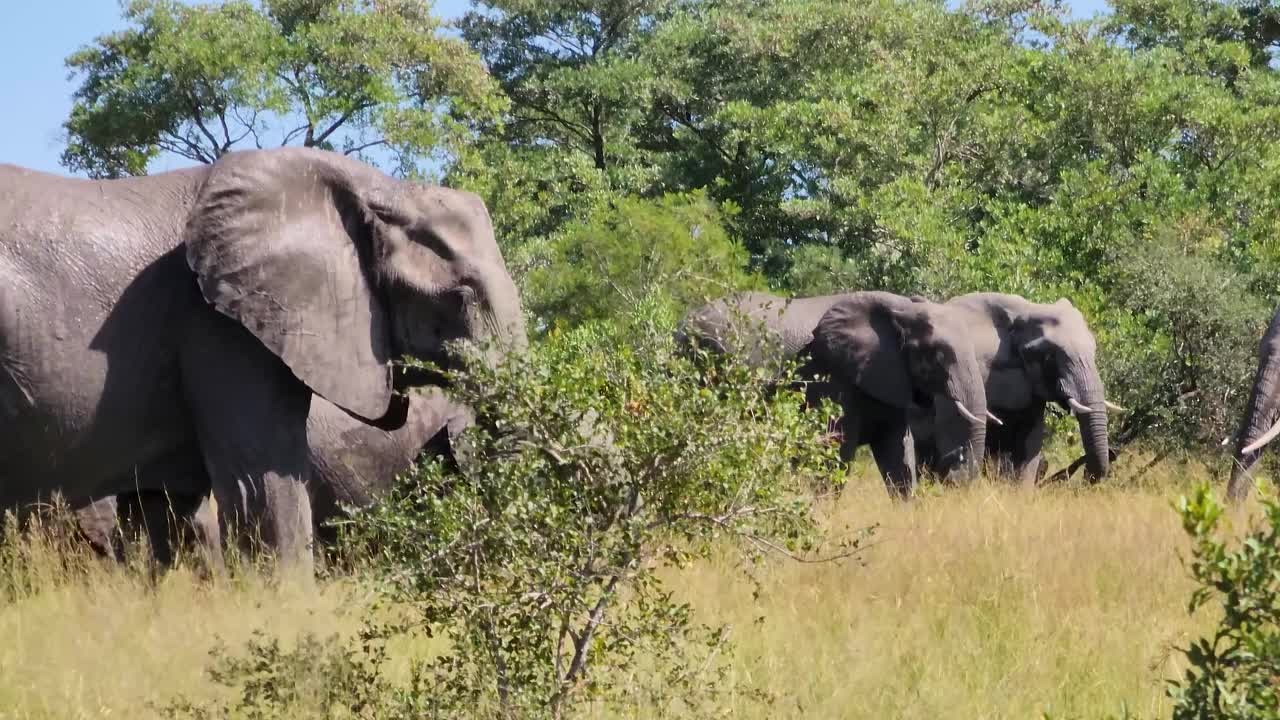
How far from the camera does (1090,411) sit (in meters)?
15.5

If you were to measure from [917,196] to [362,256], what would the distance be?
13.9m

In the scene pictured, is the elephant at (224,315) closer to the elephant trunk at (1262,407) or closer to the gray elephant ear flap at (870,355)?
the elephant trunk at (1262,407)

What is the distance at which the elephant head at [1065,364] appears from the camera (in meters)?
15.5

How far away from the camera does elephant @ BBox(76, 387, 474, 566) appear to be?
27.3 feet

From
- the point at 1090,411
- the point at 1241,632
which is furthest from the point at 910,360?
the point at 1241,632

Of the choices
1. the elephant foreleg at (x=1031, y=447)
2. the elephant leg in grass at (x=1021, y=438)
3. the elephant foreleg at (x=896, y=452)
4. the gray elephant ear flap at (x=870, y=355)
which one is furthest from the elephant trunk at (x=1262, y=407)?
the elephant leg in grass at (x=1021, y=438)

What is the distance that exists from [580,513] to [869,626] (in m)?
2.20

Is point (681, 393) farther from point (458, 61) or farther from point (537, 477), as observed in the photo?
point (458, 61)

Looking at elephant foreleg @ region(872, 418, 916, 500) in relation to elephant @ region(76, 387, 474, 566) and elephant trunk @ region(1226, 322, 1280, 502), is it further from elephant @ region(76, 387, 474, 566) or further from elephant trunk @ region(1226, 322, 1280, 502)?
elephant @ region(76, 387, 474, 566)

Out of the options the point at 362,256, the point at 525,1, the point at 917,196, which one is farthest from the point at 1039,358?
the point at 525,1

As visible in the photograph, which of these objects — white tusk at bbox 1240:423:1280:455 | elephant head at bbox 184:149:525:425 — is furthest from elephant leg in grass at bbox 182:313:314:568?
white tusk at bbox 1240:423:1280:455

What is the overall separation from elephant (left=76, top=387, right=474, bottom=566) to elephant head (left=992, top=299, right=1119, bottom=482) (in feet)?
24.9

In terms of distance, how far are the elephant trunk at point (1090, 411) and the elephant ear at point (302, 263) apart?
28.7 feet

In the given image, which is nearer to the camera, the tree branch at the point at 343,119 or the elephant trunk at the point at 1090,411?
the elephant trunk at the point at 1090,411
